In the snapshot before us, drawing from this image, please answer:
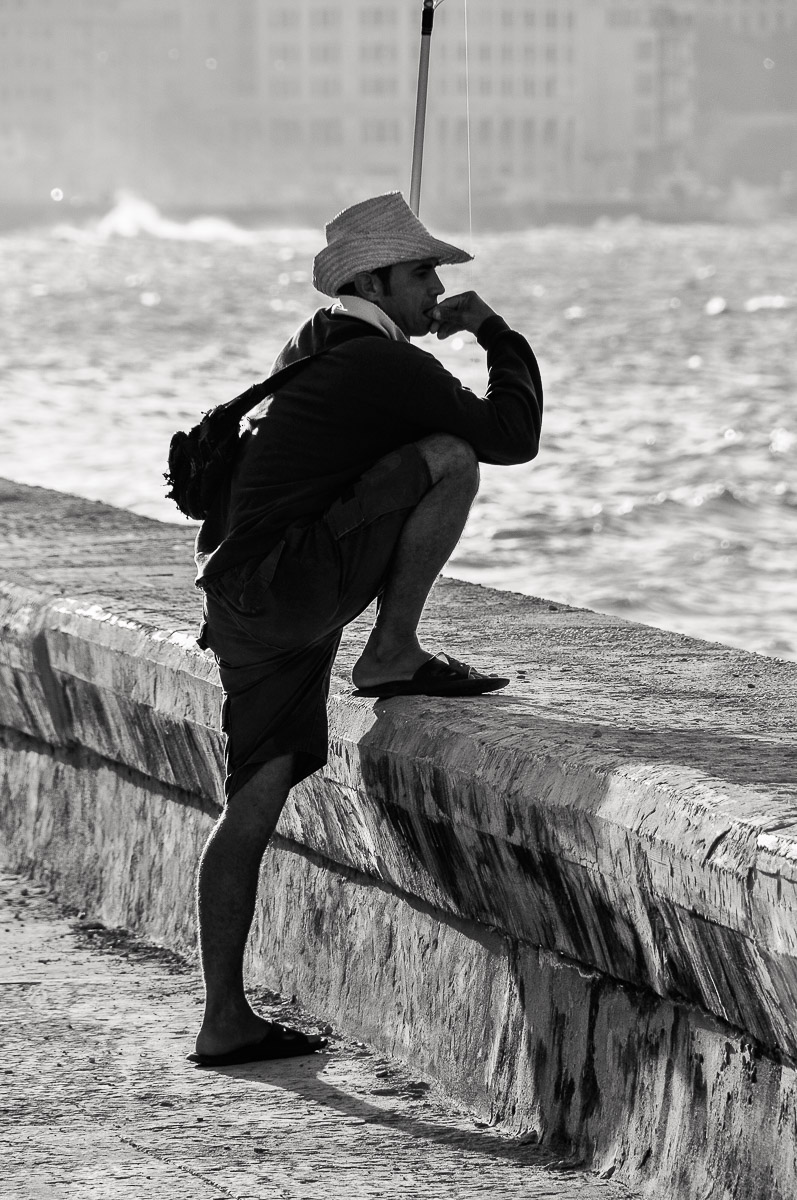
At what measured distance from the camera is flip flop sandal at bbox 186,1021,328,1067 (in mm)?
3900

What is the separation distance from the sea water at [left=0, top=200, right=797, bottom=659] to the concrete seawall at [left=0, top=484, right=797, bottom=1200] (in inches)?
404

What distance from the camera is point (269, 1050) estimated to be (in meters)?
3.92

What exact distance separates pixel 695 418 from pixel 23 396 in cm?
1163

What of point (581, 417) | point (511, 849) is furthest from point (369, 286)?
point (581, 417)

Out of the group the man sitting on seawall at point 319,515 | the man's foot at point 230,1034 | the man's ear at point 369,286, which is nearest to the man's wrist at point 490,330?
the man sitting on seawall at point 319,515

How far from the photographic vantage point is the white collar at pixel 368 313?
388 centimetres

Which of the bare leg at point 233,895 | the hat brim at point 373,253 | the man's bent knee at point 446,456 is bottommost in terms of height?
the bare leg at point 233,895

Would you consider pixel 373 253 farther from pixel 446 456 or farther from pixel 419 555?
pixel 419 555

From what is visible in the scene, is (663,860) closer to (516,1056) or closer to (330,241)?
(516,1056)

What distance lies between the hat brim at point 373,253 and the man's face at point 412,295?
0.02 metres

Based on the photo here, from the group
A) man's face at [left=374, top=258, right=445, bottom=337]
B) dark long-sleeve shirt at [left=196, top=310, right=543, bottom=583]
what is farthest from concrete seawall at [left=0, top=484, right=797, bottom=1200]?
man's face at [left=374, top=258, right=445, bottom=337]

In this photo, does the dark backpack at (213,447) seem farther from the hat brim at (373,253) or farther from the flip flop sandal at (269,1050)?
the flip flop sandal at (269,1050)

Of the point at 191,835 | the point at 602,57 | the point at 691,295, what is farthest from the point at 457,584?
the point at 602,57

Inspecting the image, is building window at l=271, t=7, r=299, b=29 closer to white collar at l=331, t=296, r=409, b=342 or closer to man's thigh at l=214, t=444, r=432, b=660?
white collar at l=331, t=296, r=409, b=342
